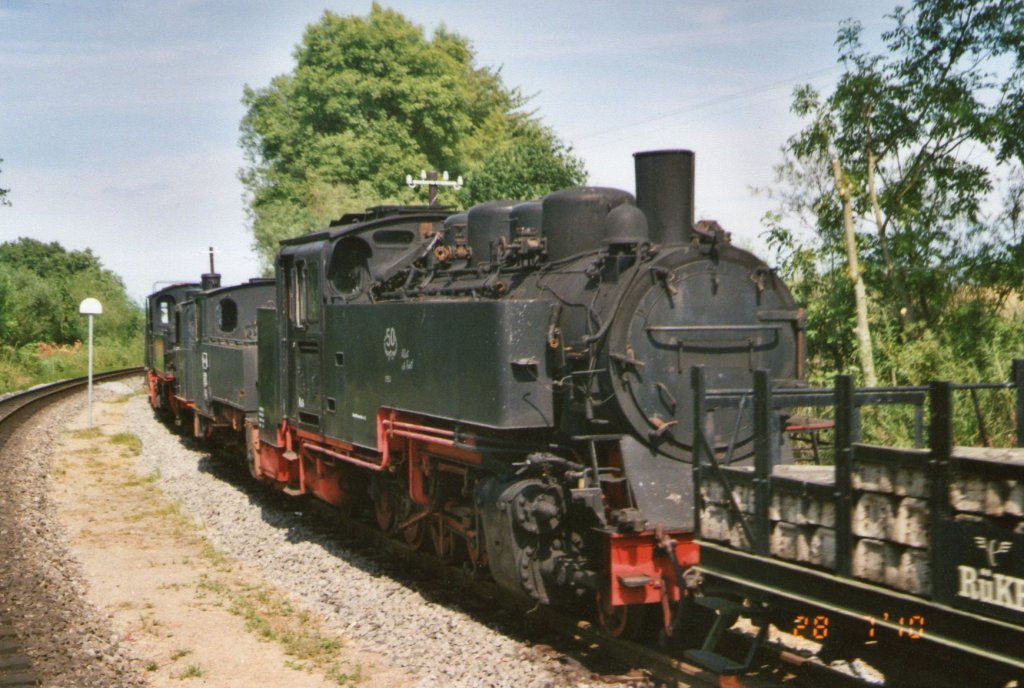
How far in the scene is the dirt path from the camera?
6551 millimetres

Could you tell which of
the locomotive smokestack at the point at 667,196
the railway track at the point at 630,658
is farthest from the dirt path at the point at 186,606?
the locomotive smokestack at the point at 667,196

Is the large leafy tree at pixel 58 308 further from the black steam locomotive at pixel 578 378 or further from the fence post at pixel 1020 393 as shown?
the fence post at pixel 1020 393

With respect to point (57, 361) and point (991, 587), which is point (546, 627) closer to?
point (991, 587)

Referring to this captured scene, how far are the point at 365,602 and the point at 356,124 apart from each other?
28.5 metres

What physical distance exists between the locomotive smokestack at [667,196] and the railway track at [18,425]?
4936 millimetres

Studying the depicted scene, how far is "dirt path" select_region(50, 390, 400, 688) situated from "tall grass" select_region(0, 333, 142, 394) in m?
19.7

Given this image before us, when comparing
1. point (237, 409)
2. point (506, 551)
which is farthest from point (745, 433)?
point (237, 409)

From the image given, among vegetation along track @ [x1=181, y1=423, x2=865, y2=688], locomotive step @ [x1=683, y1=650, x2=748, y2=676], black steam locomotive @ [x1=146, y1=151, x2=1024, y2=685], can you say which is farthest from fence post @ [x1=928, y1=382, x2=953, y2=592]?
vegetation along track @ [x1=181, y1=423, x2=865, y2=688]

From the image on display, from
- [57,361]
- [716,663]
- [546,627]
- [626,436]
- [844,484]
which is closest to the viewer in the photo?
[844,484]

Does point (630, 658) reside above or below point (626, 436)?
below

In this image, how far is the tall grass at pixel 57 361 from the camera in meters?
32.1

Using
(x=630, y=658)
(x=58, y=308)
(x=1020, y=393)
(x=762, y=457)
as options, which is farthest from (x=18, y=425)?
(x=58, y=308)

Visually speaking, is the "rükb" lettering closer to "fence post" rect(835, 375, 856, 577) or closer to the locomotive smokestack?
"fence post" rect(835, 375, 856, 577)

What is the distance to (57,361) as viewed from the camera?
126 ft
